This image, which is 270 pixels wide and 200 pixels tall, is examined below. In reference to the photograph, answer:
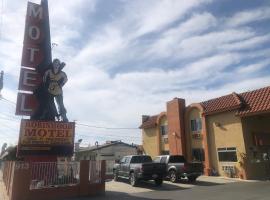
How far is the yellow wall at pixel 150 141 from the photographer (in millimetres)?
36562

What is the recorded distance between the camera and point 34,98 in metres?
19.9

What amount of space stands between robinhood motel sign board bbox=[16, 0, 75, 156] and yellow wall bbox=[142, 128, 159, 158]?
1884 cm

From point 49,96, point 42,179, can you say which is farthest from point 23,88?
point 42,179

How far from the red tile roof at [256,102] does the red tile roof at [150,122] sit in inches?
497

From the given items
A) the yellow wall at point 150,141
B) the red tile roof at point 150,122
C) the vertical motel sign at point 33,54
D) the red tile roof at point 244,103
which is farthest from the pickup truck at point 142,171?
the red tile roof at point 150,122

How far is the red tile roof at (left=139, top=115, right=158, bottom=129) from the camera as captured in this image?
121ft

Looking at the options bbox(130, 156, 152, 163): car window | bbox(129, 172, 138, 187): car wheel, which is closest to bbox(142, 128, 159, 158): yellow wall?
bbox(130, 156, 152, 163): car window

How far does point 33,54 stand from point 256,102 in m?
17.5

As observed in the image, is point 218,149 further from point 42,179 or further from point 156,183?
point 42,179

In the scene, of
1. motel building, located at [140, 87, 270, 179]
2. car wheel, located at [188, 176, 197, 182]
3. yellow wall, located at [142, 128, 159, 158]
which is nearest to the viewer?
car wheel, located at [188, 176, 197, 182]

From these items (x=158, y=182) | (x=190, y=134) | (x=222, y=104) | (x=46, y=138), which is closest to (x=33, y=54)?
(x=46, y=138)

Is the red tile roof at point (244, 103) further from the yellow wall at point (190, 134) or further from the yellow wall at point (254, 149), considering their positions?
the yellow wall at point (190, 134)

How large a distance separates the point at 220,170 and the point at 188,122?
6344 mm

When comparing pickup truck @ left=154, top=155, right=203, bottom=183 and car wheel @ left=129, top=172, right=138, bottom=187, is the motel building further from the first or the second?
car wheel @ left=129, top=172, right=138, bottom=187
